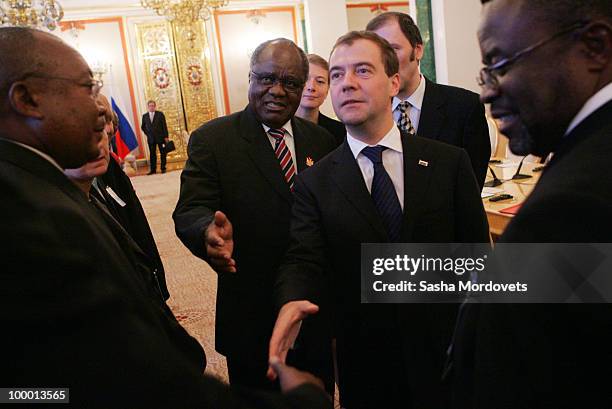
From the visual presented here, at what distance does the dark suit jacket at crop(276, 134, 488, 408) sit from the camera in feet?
4.98

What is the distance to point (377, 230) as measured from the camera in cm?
155

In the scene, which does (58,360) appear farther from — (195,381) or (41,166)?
(41,166)

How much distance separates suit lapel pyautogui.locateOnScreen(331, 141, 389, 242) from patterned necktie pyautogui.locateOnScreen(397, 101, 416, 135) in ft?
2.52

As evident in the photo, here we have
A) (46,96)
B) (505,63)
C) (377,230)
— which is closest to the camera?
(505,63)

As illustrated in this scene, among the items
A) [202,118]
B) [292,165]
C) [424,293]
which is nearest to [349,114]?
[292,165]

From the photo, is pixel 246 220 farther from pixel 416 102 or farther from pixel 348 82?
pixel 416 102

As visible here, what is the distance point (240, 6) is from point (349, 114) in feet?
42.6

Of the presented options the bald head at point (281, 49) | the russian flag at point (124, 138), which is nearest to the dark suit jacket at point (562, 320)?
the bald head at point (281, 49)

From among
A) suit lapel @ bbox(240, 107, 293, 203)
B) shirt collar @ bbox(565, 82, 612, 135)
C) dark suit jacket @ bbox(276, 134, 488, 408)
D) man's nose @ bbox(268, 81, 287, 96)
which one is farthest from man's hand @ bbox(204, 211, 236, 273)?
shirt collar @ bbox(565, 82, 612, 135)

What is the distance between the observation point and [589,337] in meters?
0.77

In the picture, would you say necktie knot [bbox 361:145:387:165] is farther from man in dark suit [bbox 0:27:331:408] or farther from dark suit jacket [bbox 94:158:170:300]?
dark suit jacket [bbox 94:158:170:300]

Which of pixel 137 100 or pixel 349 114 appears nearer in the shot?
pixel 349 114

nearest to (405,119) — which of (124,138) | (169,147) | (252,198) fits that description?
(252,198)

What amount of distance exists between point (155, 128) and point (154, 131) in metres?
0.08
